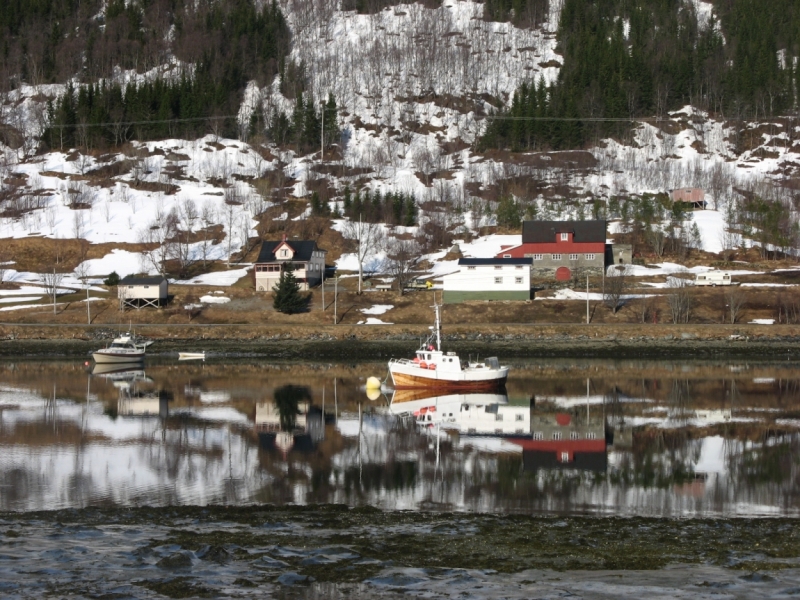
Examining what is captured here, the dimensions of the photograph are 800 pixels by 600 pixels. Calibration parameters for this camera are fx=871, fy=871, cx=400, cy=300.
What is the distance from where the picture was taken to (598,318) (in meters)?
71.9

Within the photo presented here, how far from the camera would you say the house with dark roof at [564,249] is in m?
91.1

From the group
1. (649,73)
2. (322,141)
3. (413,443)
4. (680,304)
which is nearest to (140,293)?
(680,304)

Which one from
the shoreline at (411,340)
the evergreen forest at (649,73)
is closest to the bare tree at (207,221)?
the shoreline at (411,340)

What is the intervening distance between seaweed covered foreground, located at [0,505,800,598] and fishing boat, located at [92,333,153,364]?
42.0 m

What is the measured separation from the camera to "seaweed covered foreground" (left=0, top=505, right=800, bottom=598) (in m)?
14.9

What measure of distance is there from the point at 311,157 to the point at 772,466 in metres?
120

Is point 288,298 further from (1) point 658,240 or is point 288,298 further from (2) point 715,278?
(1) point 658,240

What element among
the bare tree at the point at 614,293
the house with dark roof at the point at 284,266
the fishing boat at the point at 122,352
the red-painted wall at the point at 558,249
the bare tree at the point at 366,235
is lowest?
the fishing boat at the point at 122,352

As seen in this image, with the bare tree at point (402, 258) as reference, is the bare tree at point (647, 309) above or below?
below

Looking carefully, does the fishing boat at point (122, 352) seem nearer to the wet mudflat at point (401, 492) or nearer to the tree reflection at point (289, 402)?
the wet mudflat at point (401, 492)

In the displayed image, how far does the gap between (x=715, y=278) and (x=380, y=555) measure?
7110 centimetres

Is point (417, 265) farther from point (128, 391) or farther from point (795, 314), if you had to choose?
point (128, 391)

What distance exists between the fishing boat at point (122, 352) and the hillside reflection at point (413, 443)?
7.58 meters

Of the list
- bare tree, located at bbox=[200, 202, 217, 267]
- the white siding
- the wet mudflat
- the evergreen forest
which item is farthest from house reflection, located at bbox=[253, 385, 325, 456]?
the evergreen forest
